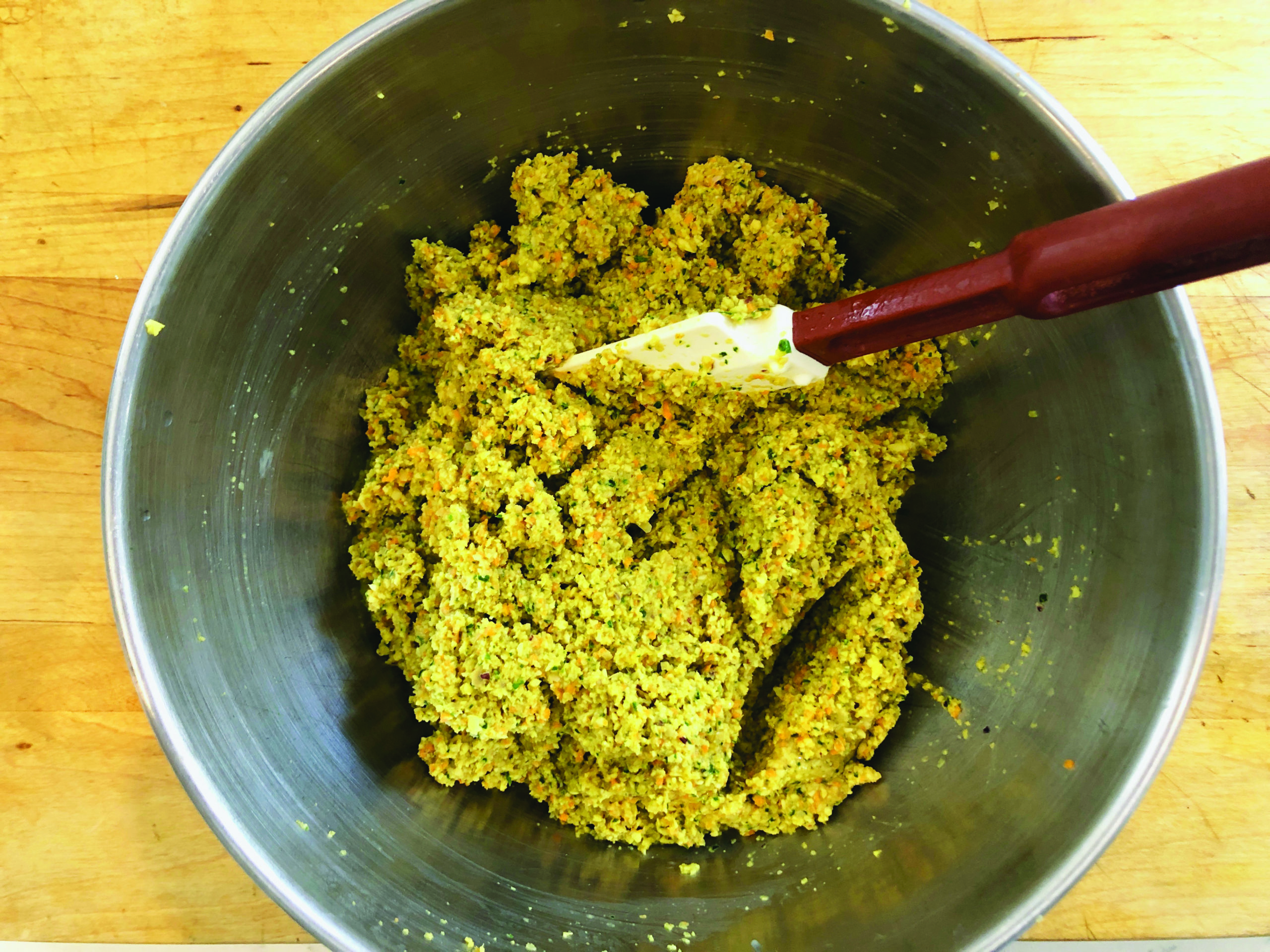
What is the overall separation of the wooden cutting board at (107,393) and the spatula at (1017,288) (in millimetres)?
944

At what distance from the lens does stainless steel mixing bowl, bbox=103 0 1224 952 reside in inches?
55.9

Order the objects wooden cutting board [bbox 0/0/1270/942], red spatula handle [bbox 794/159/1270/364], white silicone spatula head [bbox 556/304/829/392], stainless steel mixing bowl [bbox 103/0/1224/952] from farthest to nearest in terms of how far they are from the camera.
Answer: wooden cutting board [bbox 0/0/1270/942]
white silicone spatula head [bbox 556/304/829/392]
stainless steel mixing bowl [bbox 103/0/1224/952]
red spatula handle [bbox 794/159/1270/364]

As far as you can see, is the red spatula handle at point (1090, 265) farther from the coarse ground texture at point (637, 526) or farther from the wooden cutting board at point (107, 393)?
the wooden cutting board at point (107, 393)

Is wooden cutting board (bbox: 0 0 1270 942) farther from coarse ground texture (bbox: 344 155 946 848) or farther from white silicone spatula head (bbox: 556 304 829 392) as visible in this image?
white silicone spatula head (bbox: 556 304 829 392)

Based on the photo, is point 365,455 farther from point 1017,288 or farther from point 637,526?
point 1017,288

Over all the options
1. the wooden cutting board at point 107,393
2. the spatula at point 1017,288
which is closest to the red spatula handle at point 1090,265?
the spatula at point 1017,288

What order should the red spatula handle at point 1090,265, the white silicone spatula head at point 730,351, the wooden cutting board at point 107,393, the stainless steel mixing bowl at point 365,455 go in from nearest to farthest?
the red spatula handle at point 1090,265
the stainless steel mixing bowl at point 365,455
the white silicone spatula head at point 730,351
the wooden cutting board at point 107,393

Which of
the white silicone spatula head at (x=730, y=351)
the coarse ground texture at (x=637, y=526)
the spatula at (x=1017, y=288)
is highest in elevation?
the spatula at (x=1017, y=288)

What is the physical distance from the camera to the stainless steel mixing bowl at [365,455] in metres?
1.42

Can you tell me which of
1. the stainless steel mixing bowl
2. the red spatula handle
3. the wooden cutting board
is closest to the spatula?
the red spatula handle

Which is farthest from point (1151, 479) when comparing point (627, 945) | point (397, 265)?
Result: point (397, 265)

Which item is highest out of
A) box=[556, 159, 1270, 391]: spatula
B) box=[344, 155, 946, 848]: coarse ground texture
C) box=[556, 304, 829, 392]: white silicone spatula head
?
box=[556, 159, 1270, 391]: spatula

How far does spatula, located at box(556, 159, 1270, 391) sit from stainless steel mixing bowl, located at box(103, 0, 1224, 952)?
0.26 m

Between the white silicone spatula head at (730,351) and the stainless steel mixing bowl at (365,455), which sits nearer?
the stainless steel mixing bowl at (365,455)
